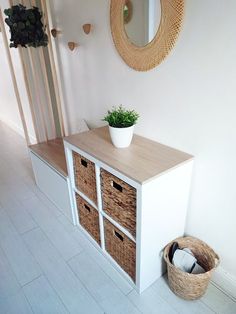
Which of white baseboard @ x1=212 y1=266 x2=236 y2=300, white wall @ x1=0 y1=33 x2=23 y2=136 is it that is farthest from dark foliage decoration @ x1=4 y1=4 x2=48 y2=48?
white baseboard @ x1=212 y1=266 x2=236 y2=300

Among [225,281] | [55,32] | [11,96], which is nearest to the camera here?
[225,281]

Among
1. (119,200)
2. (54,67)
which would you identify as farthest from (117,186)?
(54,67)

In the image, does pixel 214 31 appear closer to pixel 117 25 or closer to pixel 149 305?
pixel 117 25

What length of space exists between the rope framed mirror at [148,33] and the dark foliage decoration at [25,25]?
0.82 m

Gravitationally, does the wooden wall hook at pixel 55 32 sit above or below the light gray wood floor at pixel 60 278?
above

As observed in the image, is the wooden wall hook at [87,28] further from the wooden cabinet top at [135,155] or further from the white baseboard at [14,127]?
the white baseboard at [14,127]

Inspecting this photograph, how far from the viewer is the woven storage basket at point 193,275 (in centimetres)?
122

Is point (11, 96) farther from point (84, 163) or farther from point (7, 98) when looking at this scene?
point (84, 163)

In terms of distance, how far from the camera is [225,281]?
4.45ft

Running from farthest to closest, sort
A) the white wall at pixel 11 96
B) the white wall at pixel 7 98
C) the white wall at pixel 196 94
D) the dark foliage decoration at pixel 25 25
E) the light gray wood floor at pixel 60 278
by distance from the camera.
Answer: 1. the white wall at pixel 7 98
2. the white wall at pixel 11 96
3. the dark foliage decoration at pixel 25 25
4. the light gray wood floor at pixel 60 278
5. the white wall at pixel 196 94

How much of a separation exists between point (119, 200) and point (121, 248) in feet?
1.15

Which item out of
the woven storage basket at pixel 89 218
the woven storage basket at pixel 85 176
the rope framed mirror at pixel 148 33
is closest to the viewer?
the rope framed mirror at pixel 148 33

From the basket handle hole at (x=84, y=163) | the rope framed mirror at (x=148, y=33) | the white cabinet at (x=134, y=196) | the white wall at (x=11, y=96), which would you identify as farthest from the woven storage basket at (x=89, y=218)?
the white wall at (x=11, y=96)

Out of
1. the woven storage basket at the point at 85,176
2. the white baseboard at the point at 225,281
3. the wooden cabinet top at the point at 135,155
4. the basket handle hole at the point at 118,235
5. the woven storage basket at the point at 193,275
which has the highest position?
the wooden cabinet top at the point at 135,155
